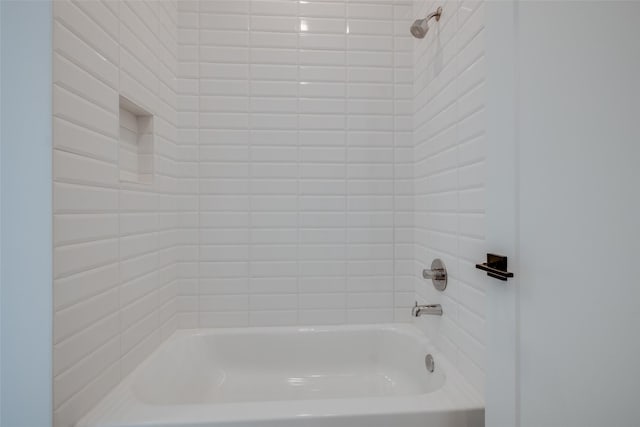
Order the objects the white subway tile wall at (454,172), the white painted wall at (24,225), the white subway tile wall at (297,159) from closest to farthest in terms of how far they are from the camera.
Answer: the white painted wall at (24,225)
the white subway tile wall at (454,172)
the white subway tile wall at (297,159)

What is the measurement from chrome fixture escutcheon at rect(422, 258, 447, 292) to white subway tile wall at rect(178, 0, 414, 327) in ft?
1.09

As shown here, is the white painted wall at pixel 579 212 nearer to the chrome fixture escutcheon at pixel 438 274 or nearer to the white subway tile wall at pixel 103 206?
the chrome fixture escutcheon at pixel 438 274

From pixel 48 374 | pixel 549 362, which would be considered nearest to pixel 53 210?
pixel 48 374

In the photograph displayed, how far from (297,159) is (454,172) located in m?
0.78

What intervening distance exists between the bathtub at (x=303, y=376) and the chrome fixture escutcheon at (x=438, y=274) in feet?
0.95

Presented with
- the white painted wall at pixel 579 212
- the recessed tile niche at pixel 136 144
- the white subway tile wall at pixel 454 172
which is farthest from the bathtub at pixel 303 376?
the recessed tile niche at pixel 136 144

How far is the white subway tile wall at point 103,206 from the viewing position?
0.79m

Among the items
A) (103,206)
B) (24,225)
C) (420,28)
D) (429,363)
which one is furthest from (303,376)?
(420,28)

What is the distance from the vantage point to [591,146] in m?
0.56

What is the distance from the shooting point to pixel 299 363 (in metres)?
1.59

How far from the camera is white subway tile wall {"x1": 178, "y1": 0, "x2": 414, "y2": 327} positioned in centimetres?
158

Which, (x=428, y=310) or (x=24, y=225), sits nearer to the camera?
(x=24, y=225)

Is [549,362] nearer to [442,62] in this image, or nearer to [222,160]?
[442,62]

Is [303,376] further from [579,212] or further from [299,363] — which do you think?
[579,212]
